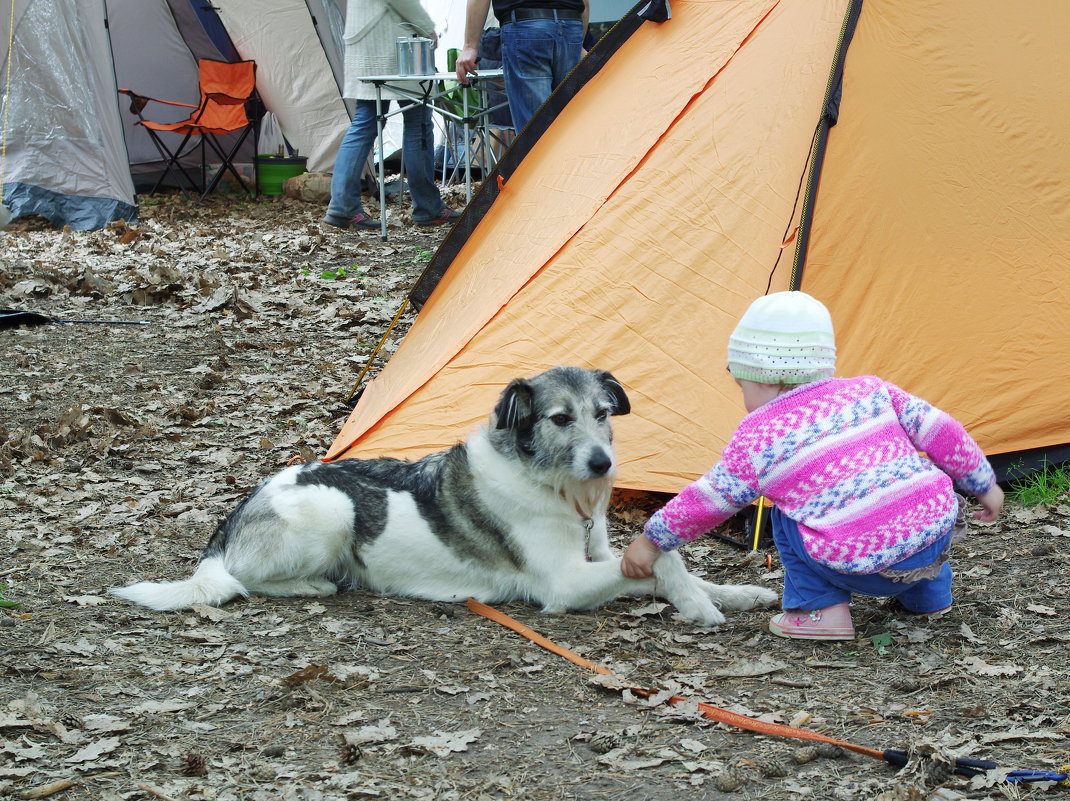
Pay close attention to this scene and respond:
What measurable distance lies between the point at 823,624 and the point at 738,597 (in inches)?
16.8

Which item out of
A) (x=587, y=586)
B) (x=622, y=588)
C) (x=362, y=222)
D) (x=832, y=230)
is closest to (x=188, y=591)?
(x=587, y=586)

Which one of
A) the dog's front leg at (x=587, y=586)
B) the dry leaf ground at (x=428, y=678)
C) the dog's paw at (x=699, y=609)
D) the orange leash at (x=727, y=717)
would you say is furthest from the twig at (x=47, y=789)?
the dog's paw at (x=699, y=609)

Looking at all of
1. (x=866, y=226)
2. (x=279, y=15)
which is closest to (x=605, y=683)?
(x=866, y=226)

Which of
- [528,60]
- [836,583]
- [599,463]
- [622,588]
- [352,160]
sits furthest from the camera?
[352,160]

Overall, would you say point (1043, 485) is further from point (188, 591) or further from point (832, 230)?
point (188, 591)

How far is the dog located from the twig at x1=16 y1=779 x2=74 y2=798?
48.2 inches

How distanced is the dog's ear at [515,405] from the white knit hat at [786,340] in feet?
2.79

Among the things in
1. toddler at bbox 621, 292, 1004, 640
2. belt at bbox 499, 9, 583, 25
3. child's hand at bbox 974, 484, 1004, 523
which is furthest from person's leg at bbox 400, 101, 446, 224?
child's hand at bbox 974, 484, 1004, 523

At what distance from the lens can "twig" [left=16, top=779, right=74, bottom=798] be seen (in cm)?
253

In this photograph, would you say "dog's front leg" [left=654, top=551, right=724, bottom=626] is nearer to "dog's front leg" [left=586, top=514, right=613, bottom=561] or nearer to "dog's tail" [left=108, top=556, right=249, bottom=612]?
"dog's front leg" [left=586, top=514, right=613, bottom=561]

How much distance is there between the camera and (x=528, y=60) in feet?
24.2

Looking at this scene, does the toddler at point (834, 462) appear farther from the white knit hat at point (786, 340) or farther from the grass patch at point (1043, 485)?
the grass patch at point (1043, 485)

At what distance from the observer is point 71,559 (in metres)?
4.33

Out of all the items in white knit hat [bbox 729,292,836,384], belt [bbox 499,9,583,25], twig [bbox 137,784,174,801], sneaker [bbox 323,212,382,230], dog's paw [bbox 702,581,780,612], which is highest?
belt [bbox 499,9,583,25]
